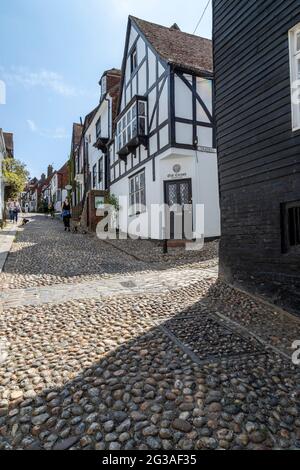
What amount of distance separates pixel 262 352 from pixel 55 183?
5007 cm

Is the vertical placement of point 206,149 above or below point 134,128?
below

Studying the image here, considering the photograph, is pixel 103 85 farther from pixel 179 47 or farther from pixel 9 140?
pixel 9 140

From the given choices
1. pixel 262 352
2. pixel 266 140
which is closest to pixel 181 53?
pixel 266 140

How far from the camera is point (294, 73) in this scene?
192 inches

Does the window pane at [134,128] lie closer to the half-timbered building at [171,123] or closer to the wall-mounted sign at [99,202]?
the half-timbered building at [171,123]

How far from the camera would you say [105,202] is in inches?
695

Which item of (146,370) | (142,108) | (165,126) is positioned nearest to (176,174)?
(165,126)

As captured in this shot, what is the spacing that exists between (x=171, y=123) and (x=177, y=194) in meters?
2.87

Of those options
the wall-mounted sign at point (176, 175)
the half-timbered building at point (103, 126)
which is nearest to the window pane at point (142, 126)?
the wall-mounted sign at point (176, 175)

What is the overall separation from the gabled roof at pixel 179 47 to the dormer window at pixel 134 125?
7.45 ft

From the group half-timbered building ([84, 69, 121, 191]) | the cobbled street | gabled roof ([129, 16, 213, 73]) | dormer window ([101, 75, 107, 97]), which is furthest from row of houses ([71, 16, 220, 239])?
the cobbled street

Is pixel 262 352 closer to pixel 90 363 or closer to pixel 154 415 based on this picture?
pixel 154 415

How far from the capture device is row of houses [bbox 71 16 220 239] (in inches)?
494

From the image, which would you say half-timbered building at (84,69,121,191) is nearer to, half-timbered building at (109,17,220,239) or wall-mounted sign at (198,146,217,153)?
half-timbered building at (109,17,220,239)
